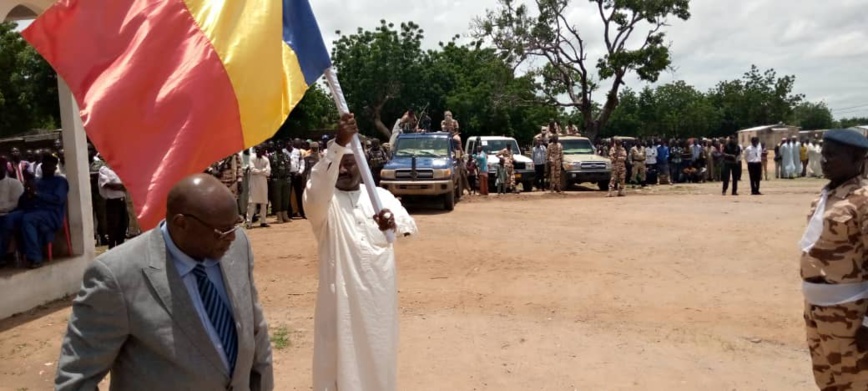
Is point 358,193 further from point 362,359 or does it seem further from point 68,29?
point 68,29

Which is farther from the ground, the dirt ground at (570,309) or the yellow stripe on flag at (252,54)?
the yellow stripe on flag at (252,54)

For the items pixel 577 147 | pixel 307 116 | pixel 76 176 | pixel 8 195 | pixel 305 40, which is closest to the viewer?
pixel 305 40

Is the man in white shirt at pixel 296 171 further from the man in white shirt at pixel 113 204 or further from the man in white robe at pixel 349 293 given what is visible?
the man in white robe at pixel 349 293

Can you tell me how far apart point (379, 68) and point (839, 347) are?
38495 mm

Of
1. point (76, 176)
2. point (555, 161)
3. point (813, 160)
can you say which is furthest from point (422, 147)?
point (813, 160)

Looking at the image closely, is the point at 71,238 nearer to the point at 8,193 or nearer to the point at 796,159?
the point at 8,193

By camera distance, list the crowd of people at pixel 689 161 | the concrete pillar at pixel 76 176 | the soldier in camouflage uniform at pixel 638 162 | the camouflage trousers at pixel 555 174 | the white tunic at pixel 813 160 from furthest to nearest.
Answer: the white tunic at pixel 813 160, the crowd of people at pixel 689 161, the soldier in camouflage uniform at pixel 638 162, the camouflage trousers at pixel 555 174, the concrete pillar at pixel 76 176

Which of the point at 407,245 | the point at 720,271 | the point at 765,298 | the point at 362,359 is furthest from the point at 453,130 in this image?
the point at 362,359

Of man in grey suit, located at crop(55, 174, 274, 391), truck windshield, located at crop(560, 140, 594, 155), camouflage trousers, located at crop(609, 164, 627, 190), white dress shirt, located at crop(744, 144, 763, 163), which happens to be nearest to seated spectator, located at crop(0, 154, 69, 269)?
man in grey suit, located at crop(55, 174, 274, 391)

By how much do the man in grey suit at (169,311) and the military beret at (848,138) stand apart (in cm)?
303

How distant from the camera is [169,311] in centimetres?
203

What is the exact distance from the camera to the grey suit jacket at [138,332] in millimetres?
1964

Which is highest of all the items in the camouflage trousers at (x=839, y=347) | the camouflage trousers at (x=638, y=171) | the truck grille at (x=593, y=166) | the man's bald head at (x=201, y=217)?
the man's bald head at (x=201, y=217)

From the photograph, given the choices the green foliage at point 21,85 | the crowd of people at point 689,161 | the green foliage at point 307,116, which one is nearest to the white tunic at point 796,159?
the crowd of people at point 689,161
